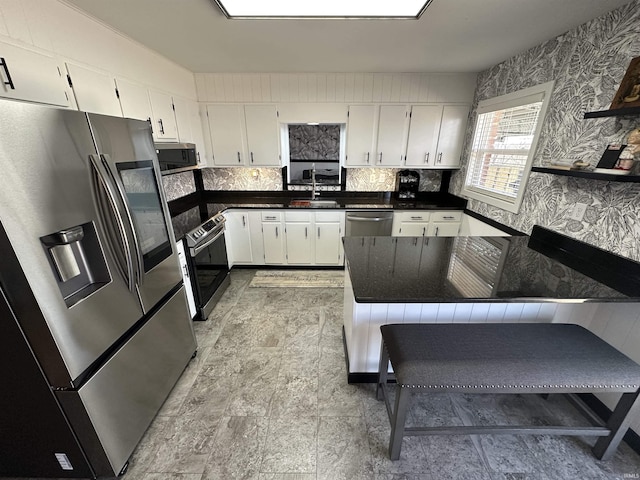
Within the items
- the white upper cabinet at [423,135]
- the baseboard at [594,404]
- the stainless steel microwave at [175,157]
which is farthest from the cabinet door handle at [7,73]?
the white upper cabinet at [423,135]

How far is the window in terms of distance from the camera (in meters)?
2.25

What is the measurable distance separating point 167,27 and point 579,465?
3.71m

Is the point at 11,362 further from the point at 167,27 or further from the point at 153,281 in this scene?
the point at 167,27

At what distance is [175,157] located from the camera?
2434 millimetres

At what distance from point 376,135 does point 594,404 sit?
10.2 feet

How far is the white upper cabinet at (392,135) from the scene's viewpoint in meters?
3.20

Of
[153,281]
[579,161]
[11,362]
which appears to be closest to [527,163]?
[579,161]

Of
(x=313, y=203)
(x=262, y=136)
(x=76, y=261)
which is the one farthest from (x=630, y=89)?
(x=262, y=136)

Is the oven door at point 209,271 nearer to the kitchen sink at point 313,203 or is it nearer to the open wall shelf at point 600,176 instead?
the kitchen sink at point 313,203

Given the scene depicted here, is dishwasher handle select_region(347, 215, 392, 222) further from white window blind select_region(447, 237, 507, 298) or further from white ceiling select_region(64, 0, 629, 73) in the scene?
→ white ceiling select_region(64, 0, 629, 73)

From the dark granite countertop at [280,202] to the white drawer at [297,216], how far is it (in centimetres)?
7

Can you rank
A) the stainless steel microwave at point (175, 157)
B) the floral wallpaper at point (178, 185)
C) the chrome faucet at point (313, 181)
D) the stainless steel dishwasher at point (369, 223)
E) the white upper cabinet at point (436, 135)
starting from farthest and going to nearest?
the chrome faucet at point (313, 181)
the stainless steel dishwasher at point (369, 223)
the white upper cabinet at point (436, 135)
the floral wallpaper at point (178, 185)
the stainless steel microwave at point (175, 157)

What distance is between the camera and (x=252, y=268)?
364 centimetres

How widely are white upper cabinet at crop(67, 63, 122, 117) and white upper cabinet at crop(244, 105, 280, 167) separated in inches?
61.0
